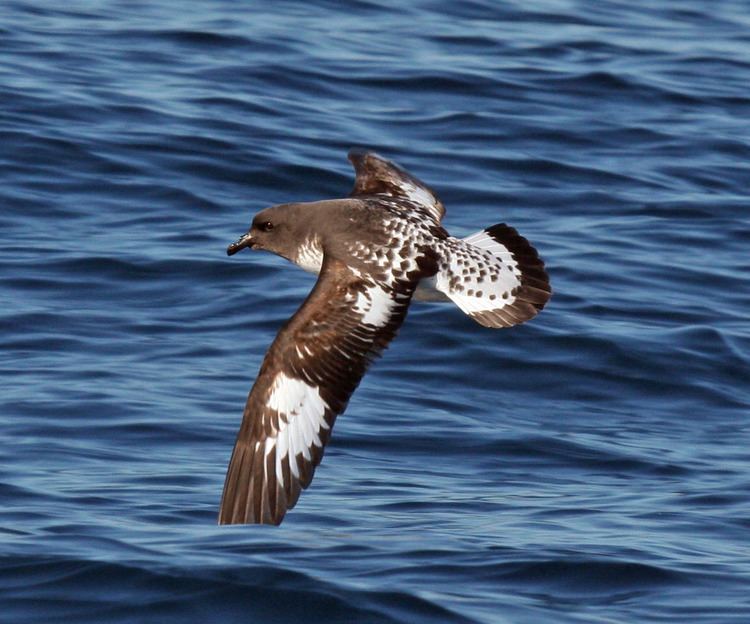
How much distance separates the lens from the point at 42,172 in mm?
10898

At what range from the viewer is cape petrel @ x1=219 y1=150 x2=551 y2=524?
630 cm

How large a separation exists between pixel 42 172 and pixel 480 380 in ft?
12.4

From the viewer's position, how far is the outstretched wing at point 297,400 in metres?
6.29

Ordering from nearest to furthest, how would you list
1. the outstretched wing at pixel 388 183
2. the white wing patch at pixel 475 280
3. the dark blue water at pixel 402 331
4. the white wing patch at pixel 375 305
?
the dark blue water at pixel 402 331 → the white wing patch at pixel 375 305 → the white wing patch at pixel 475 280 → the outstretched wing at pixel 388 183

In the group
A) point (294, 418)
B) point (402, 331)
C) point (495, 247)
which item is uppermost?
point (495, 247)

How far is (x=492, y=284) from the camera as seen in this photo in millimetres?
6883

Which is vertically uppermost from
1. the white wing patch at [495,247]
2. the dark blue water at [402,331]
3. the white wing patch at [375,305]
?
the white wing patch at [495,247]

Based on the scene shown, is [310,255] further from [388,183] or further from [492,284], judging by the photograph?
A: [388,183]

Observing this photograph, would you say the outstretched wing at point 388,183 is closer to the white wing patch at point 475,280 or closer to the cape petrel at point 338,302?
the cape petrel at point 338,302

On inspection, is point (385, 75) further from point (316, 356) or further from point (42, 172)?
point (316, 356)

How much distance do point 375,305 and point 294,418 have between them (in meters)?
0.58

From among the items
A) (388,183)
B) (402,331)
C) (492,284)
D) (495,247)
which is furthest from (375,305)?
(402,331)

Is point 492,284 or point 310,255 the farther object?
point 310,255

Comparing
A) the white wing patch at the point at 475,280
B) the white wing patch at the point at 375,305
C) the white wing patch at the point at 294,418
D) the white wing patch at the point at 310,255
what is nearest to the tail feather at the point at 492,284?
the white wing patch at the point at 475,280
